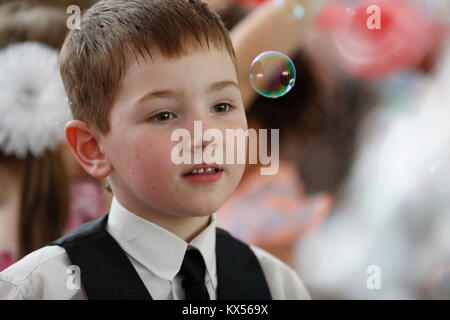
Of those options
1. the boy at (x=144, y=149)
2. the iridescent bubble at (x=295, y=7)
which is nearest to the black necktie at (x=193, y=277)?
the boy at (x=144, y=149)

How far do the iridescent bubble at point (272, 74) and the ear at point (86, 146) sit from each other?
0.97 ft

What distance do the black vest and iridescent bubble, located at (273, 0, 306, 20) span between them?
934 mm

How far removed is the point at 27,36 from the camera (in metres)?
1.56

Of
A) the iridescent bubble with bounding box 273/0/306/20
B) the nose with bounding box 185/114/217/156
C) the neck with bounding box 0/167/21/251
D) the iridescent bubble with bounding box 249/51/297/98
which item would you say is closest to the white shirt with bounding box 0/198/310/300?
the nose with bounding box 185/114/217/156

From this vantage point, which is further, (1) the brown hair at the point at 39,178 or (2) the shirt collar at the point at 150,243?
(1) the brown hair at the point at 39,178

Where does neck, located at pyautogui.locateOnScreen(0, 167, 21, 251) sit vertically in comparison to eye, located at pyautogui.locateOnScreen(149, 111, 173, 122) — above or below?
below

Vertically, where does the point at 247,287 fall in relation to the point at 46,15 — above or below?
below

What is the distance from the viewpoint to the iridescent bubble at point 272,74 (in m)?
0.97

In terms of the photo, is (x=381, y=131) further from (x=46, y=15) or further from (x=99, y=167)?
(x=99, y=167)

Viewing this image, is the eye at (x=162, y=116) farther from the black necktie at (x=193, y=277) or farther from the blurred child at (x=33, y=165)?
the blurred child at (x=33, y=165)

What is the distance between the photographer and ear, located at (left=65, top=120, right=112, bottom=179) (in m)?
0.79

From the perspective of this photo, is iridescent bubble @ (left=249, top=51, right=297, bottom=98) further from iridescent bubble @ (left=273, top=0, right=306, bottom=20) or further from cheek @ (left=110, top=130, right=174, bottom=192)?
iridescent bubble @ (left=273, top=0, right=306, bottom=20)
